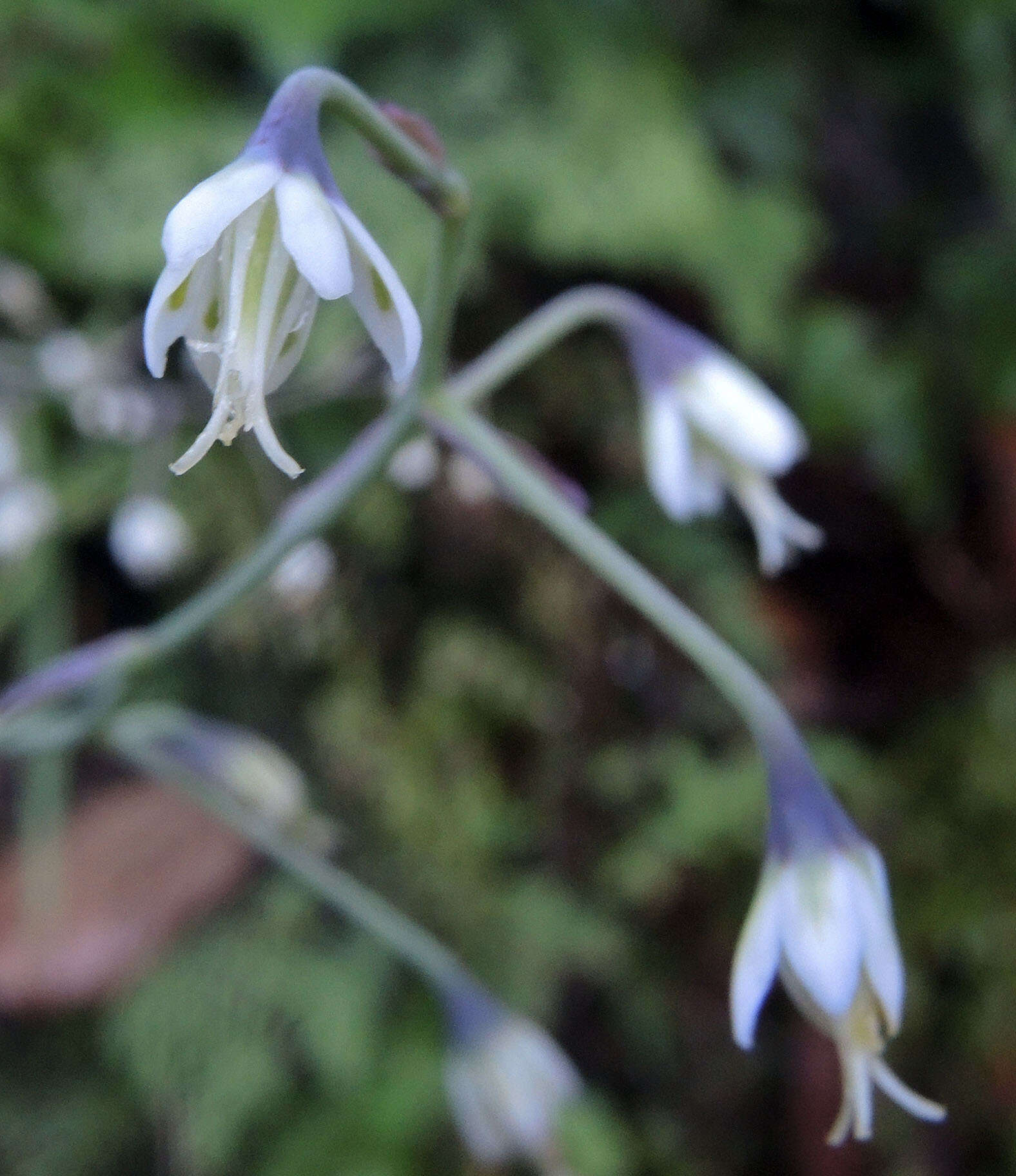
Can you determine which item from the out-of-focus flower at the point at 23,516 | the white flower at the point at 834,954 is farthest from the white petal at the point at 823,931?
the out-of-focus flower at the point at 23,516

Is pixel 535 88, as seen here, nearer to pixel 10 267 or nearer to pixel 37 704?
pixel 10 267

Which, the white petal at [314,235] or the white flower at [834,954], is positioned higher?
the white petal at [314,235]

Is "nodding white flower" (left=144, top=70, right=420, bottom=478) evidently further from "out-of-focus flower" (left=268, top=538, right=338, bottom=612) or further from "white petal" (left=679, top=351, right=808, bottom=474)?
"out-of-focus flower" (left=268, top=538, right=338, bottom=612)

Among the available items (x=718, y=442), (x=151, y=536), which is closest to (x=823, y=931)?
(x=718, y=442)

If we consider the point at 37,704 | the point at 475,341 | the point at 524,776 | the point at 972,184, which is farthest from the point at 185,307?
the point at 972,184

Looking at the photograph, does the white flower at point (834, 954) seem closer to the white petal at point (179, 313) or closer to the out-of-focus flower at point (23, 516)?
the white petal at point (179, 313)

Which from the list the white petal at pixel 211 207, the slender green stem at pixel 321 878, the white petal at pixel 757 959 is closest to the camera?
the white petal at pixel 211 207
